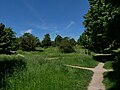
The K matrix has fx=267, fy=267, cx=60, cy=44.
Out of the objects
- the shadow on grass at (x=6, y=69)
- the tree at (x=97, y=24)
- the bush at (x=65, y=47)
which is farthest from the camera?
the bush at (x=65, y=47)

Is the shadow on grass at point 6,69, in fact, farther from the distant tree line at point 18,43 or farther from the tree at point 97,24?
the distant tree line at point 18,43

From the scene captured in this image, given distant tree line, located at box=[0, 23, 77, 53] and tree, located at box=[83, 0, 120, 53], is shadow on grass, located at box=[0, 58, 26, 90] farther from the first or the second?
distant tree line, located at box=[0, 23, 77, 53]

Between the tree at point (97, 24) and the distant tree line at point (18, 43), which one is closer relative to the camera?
the tree at point (97, 24)

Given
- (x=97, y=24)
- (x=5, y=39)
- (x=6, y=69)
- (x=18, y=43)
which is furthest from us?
(x=18, y=43)

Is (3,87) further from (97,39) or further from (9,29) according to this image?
(9,29)

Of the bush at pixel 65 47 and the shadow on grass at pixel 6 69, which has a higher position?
the bush at pixel 65 47

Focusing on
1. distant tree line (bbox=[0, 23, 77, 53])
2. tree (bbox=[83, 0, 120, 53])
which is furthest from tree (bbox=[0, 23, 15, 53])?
tree (bbox=[83, 0, 120, 53])

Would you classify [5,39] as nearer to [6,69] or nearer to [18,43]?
[18,43]

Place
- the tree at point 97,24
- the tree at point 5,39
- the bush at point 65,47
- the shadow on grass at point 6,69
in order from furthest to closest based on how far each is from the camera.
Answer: the bush at point 65,47 < the tree at point 5,39 < the tree at point 97,24 < the shadow on grass at point 6,69

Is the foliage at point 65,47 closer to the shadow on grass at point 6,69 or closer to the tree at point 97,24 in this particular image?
the tree at point 97,24

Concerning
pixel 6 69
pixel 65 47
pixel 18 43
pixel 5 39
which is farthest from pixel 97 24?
pixel 18 43

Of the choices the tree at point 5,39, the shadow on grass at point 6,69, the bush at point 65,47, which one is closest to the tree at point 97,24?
the shadow on grass at point 6,69

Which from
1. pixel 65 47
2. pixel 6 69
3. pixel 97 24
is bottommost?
pixel 6 69

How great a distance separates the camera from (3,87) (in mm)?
11984
